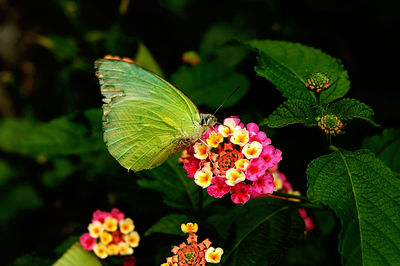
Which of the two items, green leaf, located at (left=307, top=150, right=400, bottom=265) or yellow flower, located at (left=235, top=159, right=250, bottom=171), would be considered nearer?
green leaf, located at (left=307, top=150, right=400, bottom=265)

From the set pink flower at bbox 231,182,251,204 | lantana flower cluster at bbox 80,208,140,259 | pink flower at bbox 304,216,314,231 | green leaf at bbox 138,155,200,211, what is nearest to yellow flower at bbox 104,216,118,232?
lantana flower cluster at bbox 80,208,140,259

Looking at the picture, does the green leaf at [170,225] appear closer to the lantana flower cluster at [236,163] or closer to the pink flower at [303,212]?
the lantana flower cluster at [236,163]

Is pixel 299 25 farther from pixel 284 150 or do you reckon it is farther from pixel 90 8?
pixel 90 8

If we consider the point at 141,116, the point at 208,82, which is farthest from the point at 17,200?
the point at 208,82

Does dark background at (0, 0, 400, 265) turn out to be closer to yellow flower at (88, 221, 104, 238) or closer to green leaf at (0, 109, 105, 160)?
green leaf at (0, 109, 105, 160)

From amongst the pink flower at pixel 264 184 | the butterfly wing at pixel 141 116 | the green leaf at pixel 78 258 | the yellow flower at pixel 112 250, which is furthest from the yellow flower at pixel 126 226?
the pink flower at pixel 264 184

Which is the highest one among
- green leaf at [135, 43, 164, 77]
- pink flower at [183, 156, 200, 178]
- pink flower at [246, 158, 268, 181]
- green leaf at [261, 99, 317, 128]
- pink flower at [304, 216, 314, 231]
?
green leaf at [261, 99, 317, 128]
